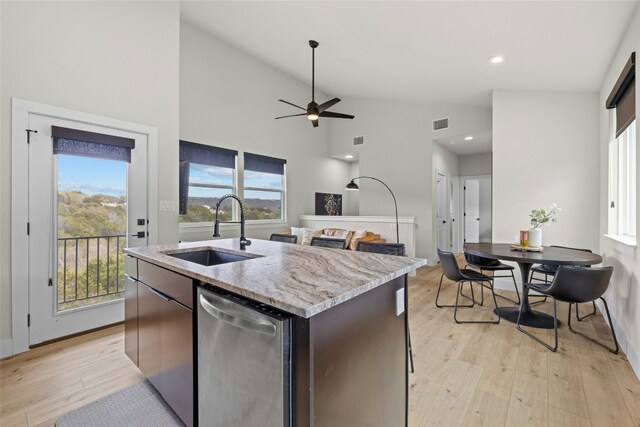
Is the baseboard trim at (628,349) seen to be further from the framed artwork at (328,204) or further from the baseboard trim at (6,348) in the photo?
the framed artwork at (328,204)

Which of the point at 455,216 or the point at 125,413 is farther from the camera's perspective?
the point at 455,216

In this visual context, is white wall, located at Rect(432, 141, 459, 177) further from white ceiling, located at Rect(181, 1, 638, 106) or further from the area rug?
the area rug

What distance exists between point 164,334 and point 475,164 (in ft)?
25.5

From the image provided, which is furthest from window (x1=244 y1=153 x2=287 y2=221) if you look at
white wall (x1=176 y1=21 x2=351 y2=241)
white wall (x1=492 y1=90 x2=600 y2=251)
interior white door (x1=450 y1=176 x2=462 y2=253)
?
interior white door (x1=450 y1=176 x2=462 y2=253)

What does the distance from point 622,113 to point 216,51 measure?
522 cm

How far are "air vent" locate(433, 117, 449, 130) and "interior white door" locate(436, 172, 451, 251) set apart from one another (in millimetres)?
986

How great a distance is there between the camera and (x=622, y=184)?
2.97m

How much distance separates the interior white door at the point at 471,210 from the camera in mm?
7875

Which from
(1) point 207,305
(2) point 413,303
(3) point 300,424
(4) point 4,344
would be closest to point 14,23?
(4) point 4,344

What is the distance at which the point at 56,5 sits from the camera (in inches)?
105

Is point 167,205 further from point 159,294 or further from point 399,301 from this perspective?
point 399,301

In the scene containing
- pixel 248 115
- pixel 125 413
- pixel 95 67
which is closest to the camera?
pixel 125 413

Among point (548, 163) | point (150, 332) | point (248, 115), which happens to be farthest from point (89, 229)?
point (548, 163)

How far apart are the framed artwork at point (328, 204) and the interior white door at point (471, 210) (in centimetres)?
336
